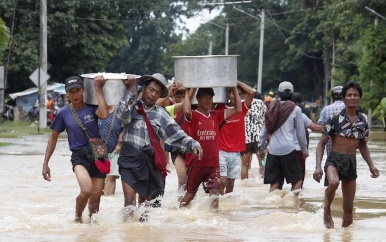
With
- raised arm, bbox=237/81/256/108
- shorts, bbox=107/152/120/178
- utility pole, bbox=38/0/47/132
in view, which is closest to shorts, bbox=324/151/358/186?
raised arm, bbox=237/81/256/108

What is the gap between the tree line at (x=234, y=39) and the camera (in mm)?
39594

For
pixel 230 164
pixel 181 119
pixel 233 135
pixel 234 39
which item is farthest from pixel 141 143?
pixel 234 39

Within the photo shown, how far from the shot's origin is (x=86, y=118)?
9.93 metres

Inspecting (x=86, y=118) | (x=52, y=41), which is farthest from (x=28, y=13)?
(x=86, y=118)

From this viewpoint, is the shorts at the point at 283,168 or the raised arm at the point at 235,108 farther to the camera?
the shorts at the point at 283,168

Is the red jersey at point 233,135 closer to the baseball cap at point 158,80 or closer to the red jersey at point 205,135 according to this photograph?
the red jersey at point 205,135

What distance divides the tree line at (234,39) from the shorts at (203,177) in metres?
14.2

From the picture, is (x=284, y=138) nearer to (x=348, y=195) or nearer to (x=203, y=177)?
(x=203, y=177)

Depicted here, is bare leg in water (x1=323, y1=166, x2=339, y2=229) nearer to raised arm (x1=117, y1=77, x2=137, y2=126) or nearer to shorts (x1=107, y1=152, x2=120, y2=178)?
raised arm (x1=117, y1=77, x2=137, y2=126)

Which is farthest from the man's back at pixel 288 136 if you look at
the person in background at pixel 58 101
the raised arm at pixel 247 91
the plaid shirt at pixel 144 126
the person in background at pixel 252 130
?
the person in background at pixel 58 101

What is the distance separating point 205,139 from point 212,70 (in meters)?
1.20

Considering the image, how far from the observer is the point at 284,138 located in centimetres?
1310

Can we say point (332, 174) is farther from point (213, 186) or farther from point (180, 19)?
point (180, 19)

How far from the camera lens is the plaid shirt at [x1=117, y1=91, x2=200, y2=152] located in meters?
9.72
